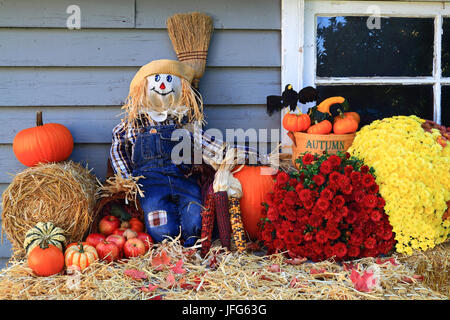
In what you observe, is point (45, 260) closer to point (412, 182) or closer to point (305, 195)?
point (305, 195)

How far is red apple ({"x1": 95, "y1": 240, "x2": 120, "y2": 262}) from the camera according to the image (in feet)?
7.68

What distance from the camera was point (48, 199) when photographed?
2.48 metres

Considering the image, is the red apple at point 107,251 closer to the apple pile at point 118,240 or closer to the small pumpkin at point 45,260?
the apple pile at point 118,240

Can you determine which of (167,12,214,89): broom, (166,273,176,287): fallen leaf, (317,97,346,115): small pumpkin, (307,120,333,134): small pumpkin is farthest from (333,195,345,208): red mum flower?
(167,12,214,89): broom

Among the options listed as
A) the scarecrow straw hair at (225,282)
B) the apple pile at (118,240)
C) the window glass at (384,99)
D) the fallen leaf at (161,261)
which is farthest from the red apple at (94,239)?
the window glass at (384,99)

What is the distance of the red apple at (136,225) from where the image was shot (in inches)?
107

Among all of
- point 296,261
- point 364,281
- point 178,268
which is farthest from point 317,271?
point 178,268

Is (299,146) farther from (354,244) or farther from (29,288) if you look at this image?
(29,288)

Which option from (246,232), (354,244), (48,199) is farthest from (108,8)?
(354,244)

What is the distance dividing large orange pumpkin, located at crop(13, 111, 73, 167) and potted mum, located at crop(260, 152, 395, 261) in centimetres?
145

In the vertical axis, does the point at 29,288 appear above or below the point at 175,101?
below

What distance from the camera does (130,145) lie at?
272 cm

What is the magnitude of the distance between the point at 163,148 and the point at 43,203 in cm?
81

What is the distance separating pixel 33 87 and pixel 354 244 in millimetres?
2405
